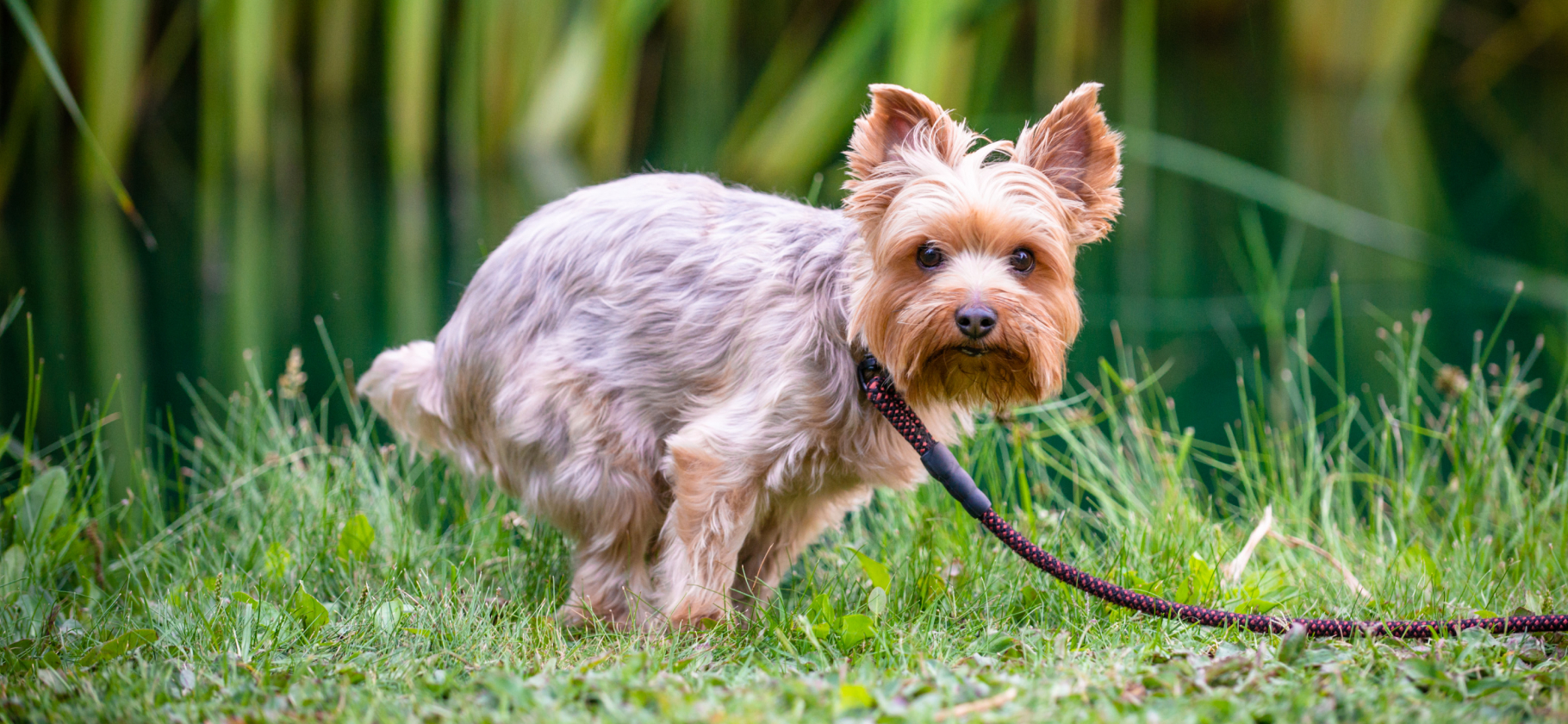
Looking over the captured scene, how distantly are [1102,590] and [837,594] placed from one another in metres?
0.88

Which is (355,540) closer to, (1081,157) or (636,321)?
(636,321)

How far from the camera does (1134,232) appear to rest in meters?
13.9

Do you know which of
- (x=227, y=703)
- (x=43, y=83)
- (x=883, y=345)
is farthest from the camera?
(x=43, y=83)

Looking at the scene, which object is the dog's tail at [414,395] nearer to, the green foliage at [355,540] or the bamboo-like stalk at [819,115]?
the green foliage at [355,540]

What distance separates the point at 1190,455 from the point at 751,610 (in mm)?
2343

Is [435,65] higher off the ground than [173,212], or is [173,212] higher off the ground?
[435,65]

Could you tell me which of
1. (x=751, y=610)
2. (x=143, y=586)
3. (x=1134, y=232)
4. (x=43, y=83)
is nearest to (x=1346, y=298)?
(x=1134, y=232)

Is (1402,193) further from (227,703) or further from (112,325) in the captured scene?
(227,703)

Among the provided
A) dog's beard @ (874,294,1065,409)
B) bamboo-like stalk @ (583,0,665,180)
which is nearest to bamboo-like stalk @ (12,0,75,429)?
bamboo-like stalk @ (583,0,665,180)

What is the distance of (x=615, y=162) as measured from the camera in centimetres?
1361

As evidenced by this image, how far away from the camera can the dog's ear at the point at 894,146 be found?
11.3ft

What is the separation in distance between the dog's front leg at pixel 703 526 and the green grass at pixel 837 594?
5.6 inches

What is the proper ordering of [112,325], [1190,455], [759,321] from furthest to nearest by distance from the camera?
[112,325]
[1190,455]
[759,321]

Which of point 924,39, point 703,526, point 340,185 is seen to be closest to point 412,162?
point 340,185
